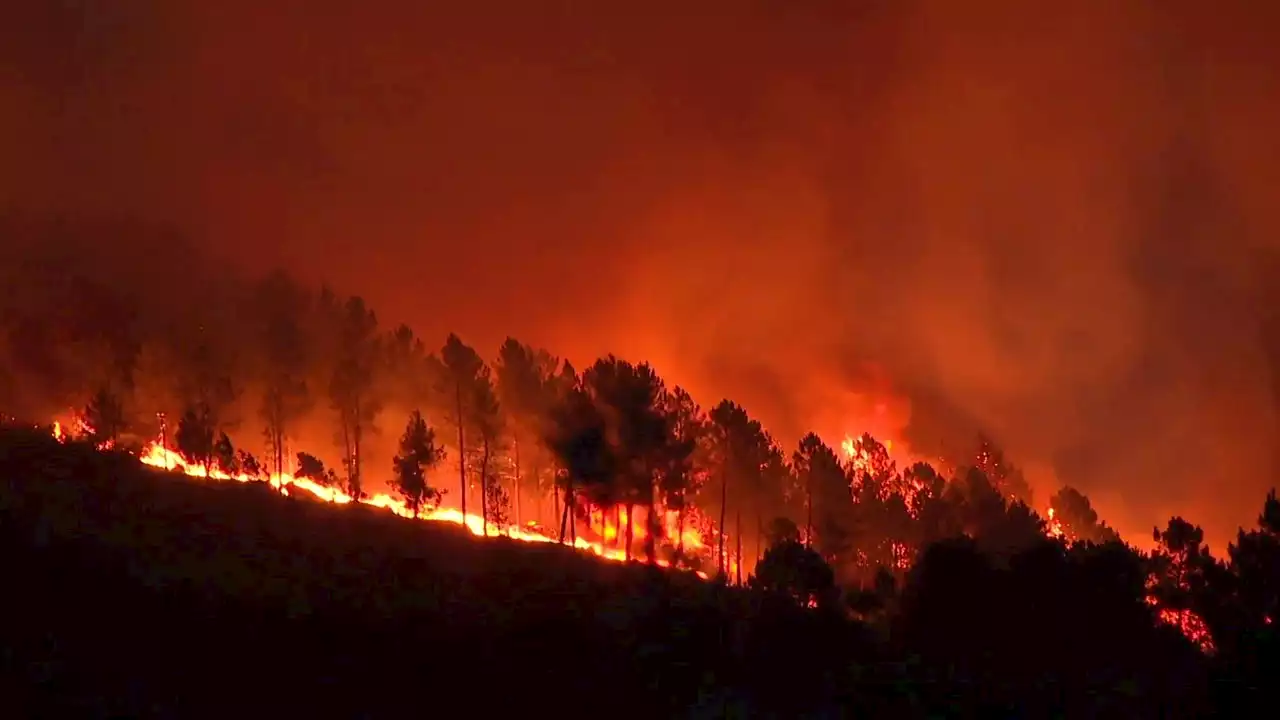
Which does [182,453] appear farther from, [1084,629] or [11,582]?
[1084,629]

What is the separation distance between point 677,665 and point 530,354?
44.4 m

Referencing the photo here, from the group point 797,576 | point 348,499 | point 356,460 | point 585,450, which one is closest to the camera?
point 797,576

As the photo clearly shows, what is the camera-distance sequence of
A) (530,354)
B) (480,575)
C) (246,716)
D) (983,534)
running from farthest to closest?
(530,354), (983,534), (480,575), (246,716)

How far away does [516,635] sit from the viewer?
42.0 meters

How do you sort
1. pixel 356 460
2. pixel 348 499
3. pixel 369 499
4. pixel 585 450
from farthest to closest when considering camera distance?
pixel 369 499
pixel 348 499
pixel 356 460
pixel 585 450

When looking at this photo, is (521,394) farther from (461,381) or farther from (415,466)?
(415,466)

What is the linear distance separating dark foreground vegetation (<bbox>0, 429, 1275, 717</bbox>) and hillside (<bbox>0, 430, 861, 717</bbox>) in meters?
0.13

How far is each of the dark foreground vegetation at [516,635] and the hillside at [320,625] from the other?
0.13 metres

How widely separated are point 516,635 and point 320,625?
27.5ft

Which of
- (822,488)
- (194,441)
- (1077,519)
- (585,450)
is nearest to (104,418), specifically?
(194,441)

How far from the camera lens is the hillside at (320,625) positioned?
1294 inches

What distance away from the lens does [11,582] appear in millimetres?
37156

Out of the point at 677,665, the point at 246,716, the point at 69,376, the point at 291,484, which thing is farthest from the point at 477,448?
the point at 246,716

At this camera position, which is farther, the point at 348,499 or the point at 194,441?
the point at 348,499
